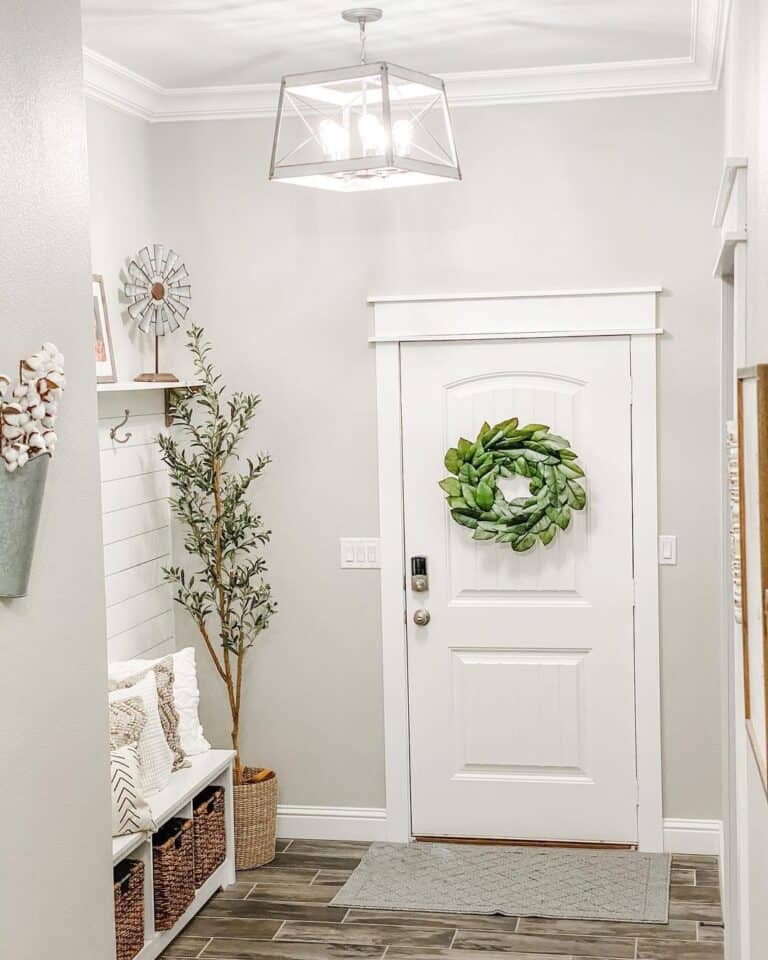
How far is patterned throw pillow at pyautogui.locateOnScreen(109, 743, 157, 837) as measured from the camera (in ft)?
11.1

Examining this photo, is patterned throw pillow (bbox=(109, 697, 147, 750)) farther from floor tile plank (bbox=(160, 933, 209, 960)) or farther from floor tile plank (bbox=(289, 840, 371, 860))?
floor tile plank (bbox=(289, 840, 371, 860))

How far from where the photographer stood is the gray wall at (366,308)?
13.9 feet

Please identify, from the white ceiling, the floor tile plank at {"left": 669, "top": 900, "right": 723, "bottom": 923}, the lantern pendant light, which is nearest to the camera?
the lantern pendant light

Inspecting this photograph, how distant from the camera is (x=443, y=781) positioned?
4.52m

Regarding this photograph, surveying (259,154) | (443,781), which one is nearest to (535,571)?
(443,781)

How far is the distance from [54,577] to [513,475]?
2.31 m

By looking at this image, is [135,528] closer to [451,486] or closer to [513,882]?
[451,486]

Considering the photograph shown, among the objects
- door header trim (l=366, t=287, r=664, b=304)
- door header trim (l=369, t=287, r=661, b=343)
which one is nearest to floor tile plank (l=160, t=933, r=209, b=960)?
door header trim (l=369, t=287, r=661, b=343)

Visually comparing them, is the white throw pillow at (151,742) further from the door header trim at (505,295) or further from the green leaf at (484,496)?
the door header trim at (505,295)

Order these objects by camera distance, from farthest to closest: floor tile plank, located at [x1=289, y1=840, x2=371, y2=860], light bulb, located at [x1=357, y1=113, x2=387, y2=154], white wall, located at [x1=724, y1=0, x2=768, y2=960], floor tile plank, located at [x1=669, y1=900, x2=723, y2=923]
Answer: floor tile plank, located at [x1=289, y1=840, x2=371, y2=860]
floor tile plank, located at [x1=669, y1=900, x2=723, y2=923]
light bulb, located at [x1=357, y1=113, x2=387, y2=154]
white wall, located at [x1=724, y1=0, x2=768, y2=960]

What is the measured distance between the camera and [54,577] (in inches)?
92.4

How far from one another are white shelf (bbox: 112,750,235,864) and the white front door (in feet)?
2.66

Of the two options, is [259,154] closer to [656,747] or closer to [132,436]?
[132,436]

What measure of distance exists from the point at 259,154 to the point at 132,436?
116 centimetres
